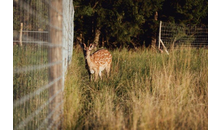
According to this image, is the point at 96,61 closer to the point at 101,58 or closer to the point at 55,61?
the point at 101,58

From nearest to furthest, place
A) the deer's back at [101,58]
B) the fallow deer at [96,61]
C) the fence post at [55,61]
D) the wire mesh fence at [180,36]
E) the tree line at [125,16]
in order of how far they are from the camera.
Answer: the fence post at [55,61]
the fallow deer at [96,61]
the deer's back at [101,58]
the wire mesh fence at [180,36]
the tree line at [125,16]

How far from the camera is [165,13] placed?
2353cm

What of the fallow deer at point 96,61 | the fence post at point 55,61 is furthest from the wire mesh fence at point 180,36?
the fence post at point 55,61

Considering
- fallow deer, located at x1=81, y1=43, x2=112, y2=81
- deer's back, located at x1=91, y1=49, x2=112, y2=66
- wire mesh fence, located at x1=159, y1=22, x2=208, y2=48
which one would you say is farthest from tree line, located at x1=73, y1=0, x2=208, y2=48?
fallow deer, located at x1=81, y1=43, x2=112, y2=81

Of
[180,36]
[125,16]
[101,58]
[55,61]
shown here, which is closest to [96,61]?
[101,58]

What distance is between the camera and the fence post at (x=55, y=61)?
2.90 meters

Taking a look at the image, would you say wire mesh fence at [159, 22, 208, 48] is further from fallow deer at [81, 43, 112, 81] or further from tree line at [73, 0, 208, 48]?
fallow deer at [81, 43, 112, 81]

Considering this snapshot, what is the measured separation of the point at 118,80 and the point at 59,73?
241 cm

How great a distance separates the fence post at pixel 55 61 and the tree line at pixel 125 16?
13312mm

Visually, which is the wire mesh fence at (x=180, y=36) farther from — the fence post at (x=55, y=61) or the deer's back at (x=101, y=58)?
the fence post at (x=55, y=61)

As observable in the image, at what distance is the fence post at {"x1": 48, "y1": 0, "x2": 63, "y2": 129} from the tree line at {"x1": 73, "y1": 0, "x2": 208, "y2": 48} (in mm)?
13312

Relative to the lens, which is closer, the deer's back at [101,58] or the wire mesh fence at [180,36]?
the deer's back at [101,58]

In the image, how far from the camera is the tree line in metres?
18.6
